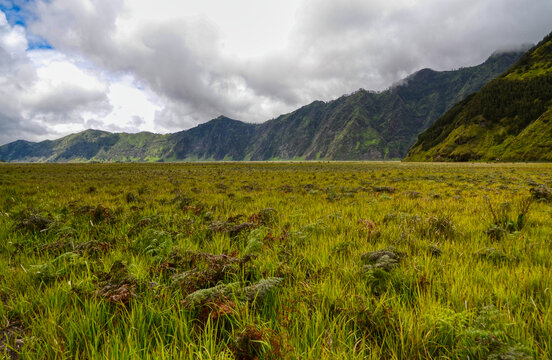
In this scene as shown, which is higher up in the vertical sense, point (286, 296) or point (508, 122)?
point (508, 122)

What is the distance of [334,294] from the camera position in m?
2.39

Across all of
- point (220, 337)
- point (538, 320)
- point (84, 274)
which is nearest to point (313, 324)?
point (220, 337)

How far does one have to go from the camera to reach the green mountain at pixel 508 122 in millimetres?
99250

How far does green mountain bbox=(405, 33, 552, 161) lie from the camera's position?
9925 cm

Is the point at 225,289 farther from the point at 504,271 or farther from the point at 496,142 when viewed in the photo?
the point at 496,142

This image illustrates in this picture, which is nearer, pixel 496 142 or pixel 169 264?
pixel 169 264

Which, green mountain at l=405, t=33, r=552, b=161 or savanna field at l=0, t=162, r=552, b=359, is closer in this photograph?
savanna field at l=0, t=162, r=552, b=359

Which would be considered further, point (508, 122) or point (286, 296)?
point (508, 122)

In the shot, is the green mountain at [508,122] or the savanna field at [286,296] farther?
the green mountain at [508,122]

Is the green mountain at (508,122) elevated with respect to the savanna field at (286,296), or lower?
elevated

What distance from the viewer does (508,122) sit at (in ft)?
384

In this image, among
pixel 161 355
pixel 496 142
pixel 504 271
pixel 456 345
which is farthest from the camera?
pixel 496 142

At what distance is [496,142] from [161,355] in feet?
529

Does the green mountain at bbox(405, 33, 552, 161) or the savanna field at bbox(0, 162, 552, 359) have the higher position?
the green mountain at bbox(405, 33, 552, 161)
